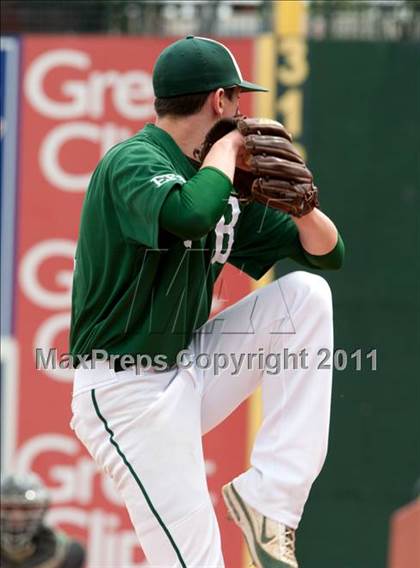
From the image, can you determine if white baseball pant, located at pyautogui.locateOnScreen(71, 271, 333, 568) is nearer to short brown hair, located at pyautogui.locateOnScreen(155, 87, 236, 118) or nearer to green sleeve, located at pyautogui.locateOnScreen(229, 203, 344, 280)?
green sleeve, located at pyautogui.locateOnScreen(229, 203, 344, 280)

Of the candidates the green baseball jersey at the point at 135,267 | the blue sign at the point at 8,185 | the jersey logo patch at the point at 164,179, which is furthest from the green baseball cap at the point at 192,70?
the blue sign at the point at 8,185

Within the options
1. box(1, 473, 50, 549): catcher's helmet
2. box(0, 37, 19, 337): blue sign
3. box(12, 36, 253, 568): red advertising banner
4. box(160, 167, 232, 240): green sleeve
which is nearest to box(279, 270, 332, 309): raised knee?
box(160, 167, 232, 240): green sleeve

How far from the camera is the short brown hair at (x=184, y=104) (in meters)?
3.69

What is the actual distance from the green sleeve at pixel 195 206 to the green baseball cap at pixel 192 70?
323 mm

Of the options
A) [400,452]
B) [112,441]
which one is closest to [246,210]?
[112,441]

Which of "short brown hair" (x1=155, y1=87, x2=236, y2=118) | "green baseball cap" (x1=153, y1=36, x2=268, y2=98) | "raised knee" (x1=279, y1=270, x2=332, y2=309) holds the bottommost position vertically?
"raised knee" (x1=279, y1=270, x2=332, y2=309)

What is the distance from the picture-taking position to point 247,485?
3676 mm

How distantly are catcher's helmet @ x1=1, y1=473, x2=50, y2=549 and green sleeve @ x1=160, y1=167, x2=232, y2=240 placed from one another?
2553 millimetres

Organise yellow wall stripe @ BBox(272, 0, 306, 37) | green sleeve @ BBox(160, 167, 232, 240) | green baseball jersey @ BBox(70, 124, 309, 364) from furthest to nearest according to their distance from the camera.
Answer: yellow wall stripe @ BBox(272, 0, 306, 37), green baseball jersey @ BBox(70, 124, 309, 364), green sleeve @ BBox(160, 167, 232, 240)

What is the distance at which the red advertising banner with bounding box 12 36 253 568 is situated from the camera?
7.86 metres

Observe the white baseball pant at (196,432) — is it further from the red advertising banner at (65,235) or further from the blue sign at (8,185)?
the blue sign at (8,185)

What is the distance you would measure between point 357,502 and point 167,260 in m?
4.53

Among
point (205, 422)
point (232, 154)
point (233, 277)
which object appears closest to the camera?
point (232, 154)

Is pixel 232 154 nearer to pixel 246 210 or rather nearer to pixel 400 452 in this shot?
pixel 246 210
